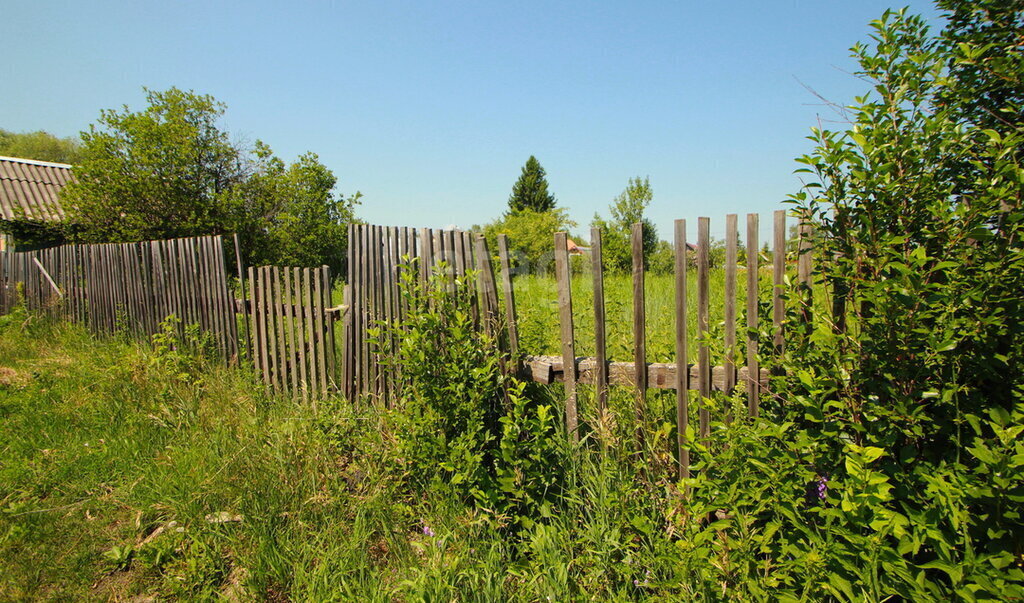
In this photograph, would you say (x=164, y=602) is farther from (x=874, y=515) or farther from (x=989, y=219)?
(x=989, y=219)

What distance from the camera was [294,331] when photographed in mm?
4645

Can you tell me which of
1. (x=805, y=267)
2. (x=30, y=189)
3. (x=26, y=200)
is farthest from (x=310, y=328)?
(x=30, y=189)

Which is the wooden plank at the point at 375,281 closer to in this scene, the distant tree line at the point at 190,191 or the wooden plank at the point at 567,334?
the wooden plank at the point at 567,334

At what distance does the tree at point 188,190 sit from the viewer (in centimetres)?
1092

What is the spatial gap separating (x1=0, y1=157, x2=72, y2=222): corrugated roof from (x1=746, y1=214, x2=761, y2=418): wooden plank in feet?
60.9

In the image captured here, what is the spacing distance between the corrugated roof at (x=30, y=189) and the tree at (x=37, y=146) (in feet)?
89.3

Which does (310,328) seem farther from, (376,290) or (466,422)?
(466,422)

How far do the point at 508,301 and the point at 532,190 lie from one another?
67.9 metres

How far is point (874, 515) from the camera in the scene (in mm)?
1635

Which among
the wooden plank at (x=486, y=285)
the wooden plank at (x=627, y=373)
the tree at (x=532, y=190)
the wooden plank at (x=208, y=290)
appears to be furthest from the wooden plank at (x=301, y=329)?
the tree at (x=532, y=190)

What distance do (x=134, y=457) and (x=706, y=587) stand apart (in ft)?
13.1

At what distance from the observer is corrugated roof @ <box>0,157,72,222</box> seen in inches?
582

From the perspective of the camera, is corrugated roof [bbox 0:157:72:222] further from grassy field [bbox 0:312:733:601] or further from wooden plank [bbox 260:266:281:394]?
grassy field [bbox 0:312:733:601]

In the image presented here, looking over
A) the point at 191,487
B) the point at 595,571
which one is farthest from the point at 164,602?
the point at 595,571
